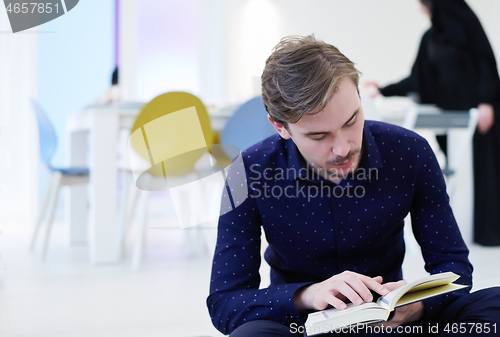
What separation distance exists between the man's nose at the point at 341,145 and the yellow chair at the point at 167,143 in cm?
122

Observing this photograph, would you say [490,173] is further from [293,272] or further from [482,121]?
[293,272]

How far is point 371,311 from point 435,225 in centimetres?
29

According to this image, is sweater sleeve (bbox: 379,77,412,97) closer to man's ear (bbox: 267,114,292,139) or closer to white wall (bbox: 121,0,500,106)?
white wall (bbox: 121,0,500,106)

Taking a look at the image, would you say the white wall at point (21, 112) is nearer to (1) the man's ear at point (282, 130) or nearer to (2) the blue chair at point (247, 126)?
(2) the blue chair at point (247, 126)

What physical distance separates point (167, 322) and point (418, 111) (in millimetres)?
1627

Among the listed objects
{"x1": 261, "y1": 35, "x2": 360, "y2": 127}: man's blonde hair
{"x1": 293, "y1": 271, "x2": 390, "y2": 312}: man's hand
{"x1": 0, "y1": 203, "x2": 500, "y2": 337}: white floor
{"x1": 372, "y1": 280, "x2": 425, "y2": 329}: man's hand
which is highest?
{"x1": 261, "y1": 35, "x2": 360, "y2": 127}: man's blonde hair

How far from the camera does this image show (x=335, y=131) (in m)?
0.75

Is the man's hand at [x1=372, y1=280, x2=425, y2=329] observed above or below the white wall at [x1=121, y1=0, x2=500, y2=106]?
below

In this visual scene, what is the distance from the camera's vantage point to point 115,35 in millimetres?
3832

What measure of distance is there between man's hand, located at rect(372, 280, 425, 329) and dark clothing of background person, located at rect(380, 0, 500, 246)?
202cm

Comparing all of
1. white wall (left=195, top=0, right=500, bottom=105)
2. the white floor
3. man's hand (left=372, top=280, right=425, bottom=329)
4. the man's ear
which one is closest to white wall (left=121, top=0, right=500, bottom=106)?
white wall (left=195, top=0, right=500, bottom=105)

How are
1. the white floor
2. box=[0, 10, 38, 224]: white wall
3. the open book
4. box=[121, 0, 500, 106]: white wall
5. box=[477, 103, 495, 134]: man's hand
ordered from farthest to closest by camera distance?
Answer: box=[121, 0, 500, 106]: white wall < box=[0, 10, 38, 224]: white wall < box=[477, 103, 495, 134]: man's hand < the white floor < the open book

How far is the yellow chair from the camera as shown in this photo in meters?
1.95

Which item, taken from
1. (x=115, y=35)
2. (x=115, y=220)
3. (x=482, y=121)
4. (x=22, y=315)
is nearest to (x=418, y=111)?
(x=482, y=121)
